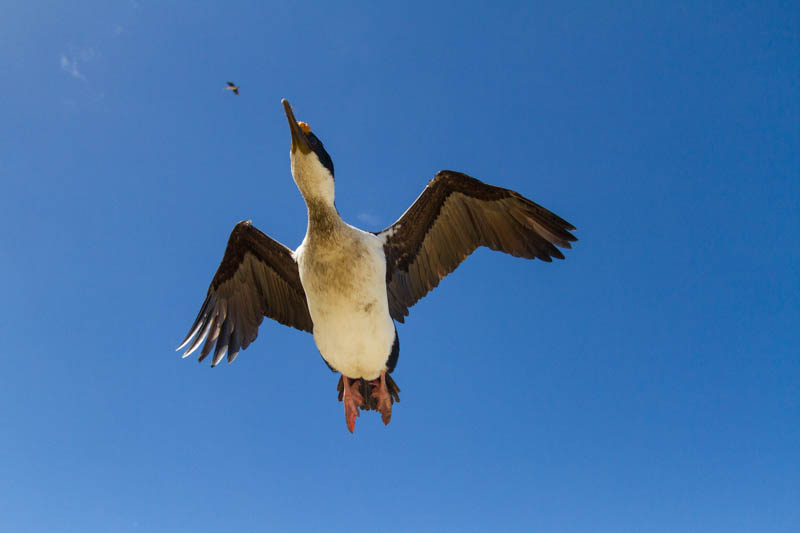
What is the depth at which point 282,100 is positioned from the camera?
23.9 ft

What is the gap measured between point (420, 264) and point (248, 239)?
9.51 feet

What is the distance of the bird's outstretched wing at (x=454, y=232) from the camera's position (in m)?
9.38

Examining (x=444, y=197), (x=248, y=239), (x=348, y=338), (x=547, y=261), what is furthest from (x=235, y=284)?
(x=547, y=261)

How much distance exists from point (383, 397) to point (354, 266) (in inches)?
84.5

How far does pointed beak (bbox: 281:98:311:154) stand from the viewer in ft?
23.9

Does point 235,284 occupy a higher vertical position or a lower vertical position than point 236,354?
higher

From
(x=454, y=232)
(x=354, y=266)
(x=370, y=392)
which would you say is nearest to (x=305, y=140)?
(x=354, y=266)

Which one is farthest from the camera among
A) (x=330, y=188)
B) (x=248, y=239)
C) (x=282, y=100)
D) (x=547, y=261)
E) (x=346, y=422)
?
(x=248, y=239)

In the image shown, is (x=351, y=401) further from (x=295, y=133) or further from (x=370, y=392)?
(x=295, y=133)

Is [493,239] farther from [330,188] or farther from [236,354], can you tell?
[236,354]

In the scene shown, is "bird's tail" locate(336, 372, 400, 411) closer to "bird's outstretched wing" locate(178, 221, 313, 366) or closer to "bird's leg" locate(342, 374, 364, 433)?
"bird's leg" locate(342, 374, 364, 433)

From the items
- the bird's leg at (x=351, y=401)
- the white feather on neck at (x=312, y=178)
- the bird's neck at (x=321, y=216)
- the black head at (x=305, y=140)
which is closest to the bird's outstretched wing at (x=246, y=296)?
the bird's leg at (x=351, y=401)

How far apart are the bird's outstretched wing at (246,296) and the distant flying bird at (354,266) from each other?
2cm

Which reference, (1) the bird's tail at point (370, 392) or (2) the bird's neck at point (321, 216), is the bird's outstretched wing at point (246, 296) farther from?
(2) the bird's neck at point (321, 216)
